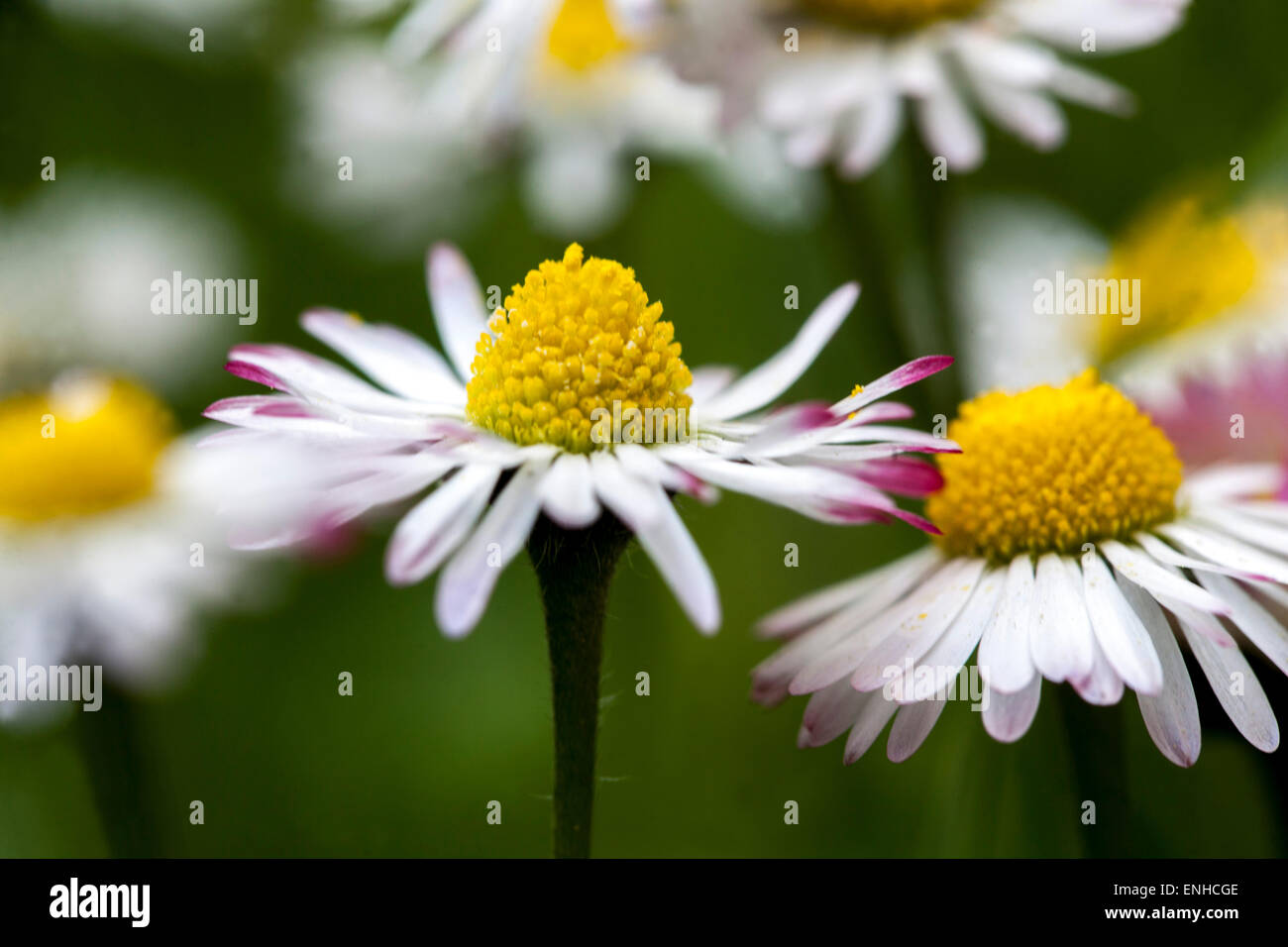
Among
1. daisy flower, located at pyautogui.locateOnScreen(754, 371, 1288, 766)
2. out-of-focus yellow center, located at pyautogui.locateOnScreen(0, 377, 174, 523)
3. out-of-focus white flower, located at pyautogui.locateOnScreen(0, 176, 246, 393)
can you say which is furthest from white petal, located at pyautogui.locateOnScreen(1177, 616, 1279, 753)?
out-of-focus white flower, located at pyautogui.locateOnScreen(0, 176, 246, 393)

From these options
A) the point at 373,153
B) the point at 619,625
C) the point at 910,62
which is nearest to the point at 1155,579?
the point at 910,62

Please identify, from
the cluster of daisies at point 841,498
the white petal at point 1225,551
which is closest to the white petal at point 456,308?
the cluster of daisies at point 841,498

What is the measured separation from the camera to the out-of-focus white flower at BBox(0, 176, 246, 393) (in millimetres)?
869

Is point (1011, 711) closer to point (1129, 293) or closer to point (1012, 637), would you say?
point (1012, 637)

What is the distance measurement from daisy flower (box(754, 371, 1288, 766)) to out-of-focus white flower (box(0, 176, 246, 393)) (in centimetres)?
58

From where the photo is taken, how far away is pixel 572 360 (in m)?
0.36

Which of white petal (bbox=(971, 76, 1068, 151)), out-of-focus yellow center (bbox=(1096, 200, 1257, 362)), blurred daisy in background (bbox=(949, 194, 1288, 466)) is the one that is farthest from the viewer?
out-of-focus yellow center (bbox=(1096, 200, 1257, 362))

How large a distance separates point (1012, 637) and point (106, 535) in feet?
1.56

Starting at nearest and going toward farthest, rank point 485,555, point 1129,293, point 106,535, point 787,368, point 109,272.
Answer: point 485,555, point 787,368, point 106,535, point 1129,293, point 109,272

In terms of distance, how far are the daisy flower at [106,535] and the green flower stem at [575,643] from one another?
27 cm

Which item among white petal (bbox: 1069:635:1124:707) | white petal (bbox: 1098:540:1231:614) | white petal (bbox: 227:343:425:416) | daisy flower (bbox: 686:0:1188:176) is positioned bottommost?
white petal (bbox: 1069:635:1124:707)

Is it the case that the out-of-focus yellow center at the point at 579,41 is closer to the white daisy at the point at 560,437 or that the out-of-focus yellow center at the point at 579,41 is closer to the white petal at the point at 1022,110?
the white petal at the point at 1022,110

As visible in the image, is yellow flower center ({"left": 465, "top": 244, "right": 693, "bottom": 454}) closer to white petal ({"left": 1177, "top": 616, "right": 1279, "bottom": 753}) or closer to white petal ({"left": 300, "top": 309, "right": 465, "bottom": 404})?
white petal ({"left": 300, "top": 309, "right": 465, "bottom": 404})
